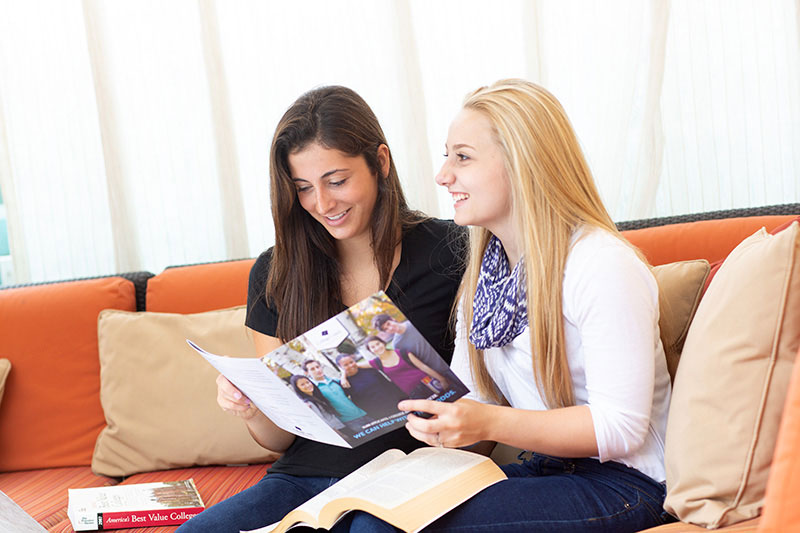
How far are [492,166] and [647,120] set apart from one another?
1213mm

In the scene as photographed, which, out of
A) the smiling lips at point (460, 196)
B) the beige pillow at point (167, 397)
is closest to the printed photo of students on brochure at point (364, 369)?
the smiling lips at point (460, 196)

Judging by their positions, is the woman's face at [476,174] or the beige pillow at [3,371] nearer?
the woman's face at [476,174]

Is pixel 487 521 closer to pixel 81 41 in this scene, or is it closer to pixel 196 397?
pixel 196 397

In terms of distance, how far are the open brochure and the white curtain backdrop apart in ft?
4.38

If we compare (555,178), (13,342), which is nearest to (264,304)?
(555,178)

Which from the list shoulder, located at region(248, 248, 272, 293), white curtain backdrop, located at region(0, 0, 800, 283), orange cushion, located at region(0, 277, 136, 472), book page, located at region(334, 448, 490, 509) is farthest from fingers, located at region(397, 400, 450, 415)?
white curtain backdrop, located at region(0, 0, 800, 283)

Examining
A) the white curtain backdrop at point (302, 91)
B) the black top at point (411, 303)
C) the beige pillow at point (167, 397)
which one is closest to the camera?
the black top at point (411, 303)

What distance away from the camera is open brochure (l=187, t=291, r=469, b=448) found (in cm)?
107

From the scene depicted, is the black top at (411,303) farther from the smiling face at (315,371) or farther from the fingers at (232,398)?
the smiling face at (315,371)

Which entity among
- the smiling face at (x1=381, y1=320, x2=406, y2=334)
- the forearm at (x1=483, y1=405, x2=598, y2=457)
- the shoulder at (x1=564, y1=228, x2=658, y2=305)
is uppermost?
the shoulder at (x1=564, y1=228, x2=658, y2=305)

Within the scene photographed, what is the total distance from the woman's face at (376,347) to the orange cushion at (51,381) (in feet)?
4.11

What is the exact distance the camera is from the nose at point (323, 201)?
1.48 metres

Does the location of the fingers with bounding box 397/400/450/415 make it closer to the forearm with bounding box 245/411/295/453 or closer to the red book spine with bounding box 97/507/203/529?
the forearm with bounding box 245/411/295/453

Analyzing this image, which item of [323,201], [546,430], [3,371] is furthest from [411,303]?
[3,371]
